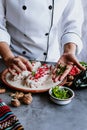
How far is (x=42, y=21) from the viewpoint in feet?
4.66

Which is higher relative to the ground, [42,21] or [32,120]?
[42,21]

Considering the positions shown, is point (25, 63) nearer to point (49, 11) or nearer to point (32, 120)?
point (32, 120)

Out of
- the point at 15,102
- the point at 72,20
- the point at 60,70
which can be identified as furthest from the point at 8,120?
the point at 72,20

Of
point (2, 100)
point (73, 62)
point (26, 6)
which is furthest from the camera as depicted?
point (26, 6)

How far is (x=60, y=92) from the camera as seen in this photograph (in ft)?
3.56

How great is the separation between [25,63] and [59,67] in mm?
152

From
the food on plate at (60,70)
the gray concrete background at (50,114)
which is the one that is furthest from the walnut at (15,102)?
the food on plate at (60,70)

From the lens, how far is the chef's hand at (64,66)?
118 cm

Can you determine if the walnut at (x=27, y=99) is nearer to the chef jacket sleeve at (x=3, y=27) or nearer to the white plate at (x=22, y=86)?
the white plate at (x=22, y=86)

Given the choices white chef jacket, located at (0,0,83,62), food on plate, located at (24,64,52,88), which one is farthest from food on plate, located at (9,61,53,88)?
white chef jacket, located at (0,0,83,62)

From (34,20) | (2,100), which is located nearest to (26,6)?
(34,20)

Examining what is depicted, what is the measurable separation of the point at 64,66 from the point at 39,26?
0.31 meters

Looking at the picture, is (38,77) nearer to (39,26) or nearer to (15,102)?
(15,102)

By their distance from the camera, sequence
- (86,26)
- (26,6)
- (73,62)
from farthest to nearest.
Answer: (86,26), (26,6), (73,62)
